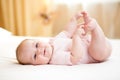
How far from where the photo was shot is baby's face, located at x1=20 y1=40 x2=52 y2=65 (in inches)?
55.6

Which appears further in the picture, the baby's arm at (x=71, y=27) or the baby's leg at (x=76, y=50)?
the baby's arm at (x=71, y=27)

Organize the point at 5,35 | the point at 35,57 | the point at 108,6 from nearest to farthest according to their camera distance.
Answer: the point at 35,57
the point at 5,35
the point at 108,6

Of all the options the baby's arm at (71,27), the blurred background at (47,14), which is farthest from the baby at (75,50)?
the blurred background at (47,14)

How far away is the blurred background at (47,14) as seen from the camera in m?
2.98

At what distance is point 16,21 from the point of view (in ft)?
9.97

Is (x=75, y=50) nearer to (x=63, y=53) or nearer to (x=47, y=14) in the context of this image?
(x=63, y=53)

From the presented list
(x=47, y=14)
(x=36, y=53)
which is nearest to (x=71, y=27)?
(x=36, y=53)

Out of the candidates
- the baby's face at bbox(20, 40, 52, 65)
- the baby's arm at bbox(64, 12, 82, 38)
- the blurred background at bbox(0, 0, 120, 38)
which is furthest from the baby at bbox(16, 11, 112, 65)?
the blurred background at bbox(0, 0, 120, 38)

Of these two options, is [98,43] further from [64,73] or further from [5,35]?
[5,35]

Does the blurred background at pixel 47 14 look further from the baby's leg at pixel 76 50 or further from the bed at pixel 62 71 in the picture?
the baby's leg at pixel 76 50

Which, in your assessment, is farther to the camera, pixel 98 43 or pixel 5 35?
pixel 5 35

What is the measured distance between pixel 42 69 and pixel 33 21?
5.99 ft

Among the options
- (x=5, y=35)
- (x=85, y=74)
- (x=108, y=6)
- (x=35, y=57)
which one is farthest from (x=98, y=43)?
(x=108, y=6)

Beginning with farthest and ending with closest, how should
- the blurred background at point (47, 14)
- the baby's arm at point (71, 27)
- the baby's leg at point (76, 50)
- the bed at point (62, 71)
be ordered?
1. the blurred background at point (47, 14)
2. the baby's arm at point (71, 27)
3. the baby's leg at point (76, 50)
4. the bed at point (62, 71)
